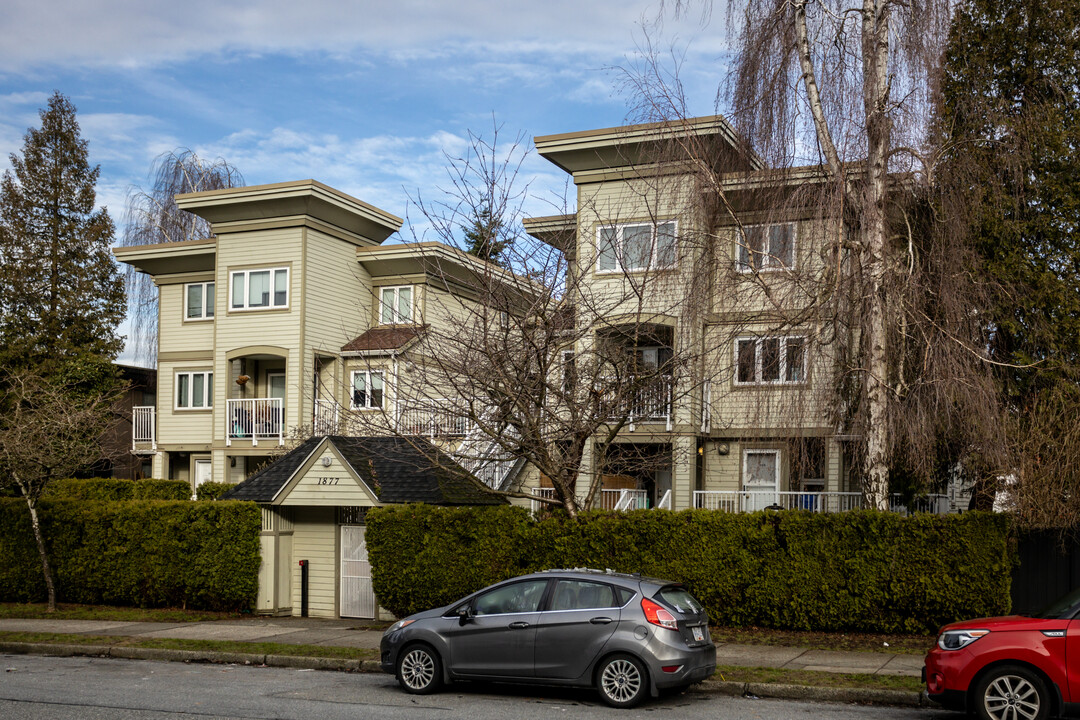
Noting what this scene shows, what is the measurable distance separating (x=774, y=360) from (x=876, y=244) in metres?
2.47

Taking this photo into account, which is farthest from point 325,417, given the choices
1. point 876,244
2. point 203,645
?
point 876,244

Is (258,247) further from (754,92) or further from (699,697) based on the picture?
(699,697)

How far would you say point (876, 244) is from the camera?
1567 centimetres

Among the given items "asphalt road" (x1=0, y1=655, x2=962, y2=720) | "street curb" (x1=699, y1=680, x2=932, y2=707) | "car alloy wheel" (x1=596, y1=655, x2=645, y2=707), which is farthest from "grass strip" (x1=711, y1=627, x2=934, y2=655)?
"car alloy wheel" (x1=596, y1=655, x2=645, y2=707)

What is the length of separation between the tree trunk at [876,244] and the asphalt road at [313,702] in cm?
553

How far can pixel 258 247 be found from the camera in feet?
101

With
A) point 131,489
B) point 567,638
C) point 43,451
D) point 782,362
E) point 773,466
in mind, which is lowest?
point 567,638

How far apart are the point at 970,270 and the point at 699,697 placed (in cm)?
853

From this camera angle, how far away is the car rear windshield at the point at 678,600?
1111cm

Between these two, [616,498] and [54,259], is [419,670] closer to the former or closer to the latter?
[616,498]

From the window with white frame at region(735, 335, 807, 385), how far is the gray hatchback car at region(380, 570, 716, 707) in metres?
5.56

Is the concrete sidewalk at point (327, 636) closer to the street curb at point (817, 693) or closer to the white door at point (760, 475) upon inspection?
the street curb at point (817, 693)

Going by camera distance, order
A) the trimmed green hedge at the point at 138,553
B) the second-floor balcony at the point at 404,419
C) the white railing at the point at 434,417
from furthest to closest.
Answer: the trimmed green hedge at the point at 138,553
the second-floor balcony at the point at 404,419
the white railing at the point at 434,417

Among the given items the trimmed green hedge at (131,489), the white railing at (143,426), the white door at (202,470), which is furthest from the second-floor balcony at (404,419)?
the white railing at (143,426)
